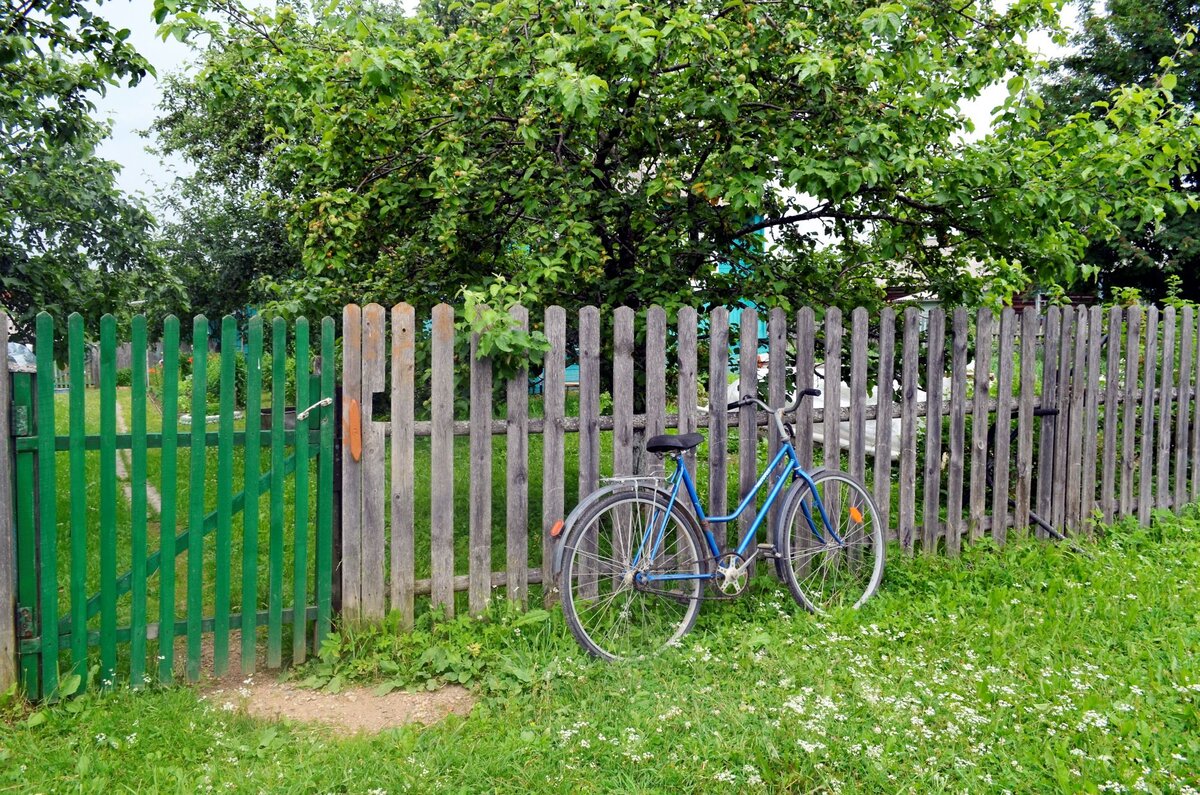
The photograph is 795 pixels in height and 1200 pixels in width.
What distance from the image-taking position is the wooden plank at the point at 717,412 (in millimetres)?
4660

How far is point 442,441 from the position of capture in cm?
413

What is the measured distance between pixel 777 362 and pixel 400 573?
90.0 inches

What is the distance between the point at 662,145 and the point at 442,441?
233cm

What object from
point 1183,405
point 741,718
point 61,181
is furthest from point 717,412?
point 61,181

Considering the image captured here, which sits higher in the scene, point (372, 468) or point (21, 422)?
point (21, 422)

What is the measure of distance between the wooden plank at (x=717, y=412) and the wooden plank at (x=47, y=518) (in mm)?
2783

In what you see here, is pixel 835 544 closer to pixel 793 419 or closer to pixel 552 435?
pixel 793 419

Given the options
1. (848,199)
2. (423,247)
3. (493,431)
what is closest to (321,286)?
(423,247)

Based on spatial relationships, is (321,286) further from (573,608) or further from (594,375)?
(573,608)

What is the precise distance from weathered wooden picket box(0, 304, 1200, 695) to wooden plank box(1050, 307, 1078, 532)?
0.06 ft

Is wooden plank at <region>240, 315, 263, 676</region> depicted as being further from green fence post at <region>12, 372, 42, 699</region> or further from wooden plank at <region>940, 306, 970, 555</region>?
wooden plank at <region>940, 306, 970, 555</region>

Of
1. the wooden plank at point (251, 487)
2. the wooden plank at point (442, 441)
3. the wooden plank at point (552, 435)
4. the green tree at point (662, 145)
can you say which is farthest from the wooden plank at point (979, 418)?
the wooden plank at point (251, 487)

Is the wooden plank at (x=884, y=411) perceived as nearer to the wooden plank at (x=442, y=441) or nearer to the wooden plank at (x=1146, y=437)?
the wooden plank at (x=442, y=441)

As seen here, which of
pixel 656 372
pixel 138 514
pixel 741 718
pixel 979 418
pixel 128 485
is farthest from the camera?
pixel 128 485
